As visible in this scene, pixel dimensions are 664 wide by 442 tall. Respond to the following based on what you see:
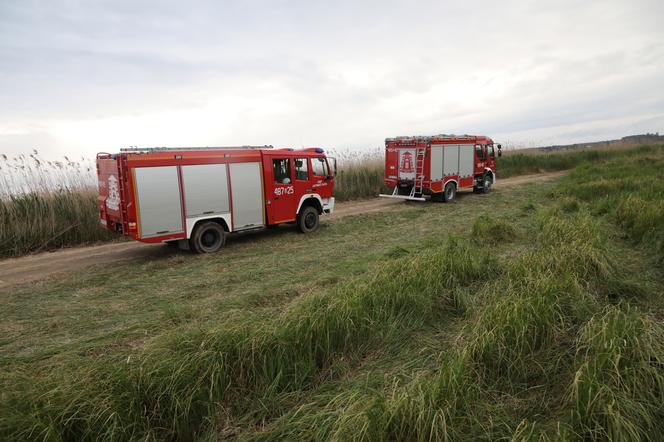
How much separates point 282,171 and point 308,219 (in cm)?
170

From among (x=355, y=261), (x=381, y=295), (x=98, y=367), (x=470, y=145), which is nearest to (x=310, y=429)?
(x=98, y=367)

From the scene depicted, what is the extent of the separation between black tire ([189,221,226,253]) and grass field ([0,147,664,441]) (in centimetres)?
234

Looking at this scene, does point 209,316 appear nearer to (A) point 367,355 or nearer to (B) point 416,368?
(A) point 367,355

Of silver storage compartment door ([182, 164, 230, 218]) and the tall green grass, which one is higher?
silver storage compartment door ([182, 164, 230, 218])

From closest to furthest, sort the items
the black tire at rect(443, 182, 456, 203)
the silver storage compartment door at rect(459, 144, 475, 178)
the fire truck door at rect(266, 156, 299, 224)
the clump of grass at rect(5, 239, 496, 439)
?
the clump of grass at rect(5, 239, 496, 439), the fire truck door at rect(266, 156, 299, 224), the black tire at rect(443, 182, 456, 203), the silver storage compartment door at rect(459, 144, 475, 178)

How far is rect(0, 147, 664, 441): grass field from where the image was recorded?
3.02m

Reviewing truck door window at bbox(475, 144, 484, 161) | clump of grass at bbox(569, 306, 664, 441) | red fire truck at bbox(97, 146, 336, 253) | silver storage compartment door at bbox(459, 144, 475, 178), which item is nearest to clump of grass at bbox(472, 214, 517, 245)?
red fire truck at bbox(97, 146, 336, 253)

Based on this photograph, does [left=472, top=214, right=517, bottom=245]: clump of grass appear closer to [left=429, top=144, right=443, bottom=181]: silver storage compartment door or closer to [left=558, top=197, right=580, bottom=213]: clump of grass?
[left=558, top=197, right=580, bottom=213]: clump of grass

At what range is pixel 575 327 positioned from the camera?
14.4 ft

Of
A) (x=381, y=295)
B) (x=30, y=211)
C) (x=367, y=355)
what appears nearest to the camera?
(x=367, y=355)

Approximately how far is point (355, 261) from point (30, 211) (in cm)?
919

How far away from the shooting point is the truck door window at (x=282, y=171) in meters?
11.0

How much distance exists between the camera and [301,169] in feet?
38.3

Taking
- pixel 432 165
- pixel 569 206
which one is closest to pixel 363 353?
pixel 569 206
